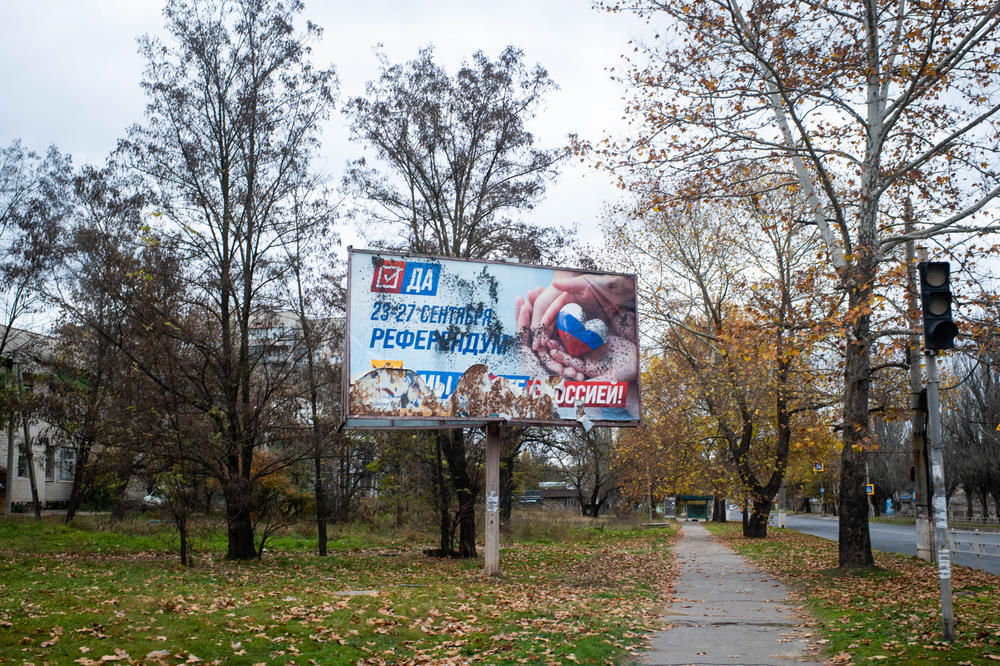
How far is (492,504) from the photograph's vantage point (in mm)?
18922

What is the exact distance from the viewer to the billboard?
18.4 metres

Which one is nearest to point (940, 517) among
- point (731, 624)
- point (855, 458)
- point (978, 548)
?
point (731, 624)

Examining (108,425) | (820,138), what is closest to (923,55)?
(820,138)

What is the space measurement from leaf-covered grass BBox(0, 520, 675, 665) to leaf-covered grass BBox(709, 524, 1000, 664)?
105 inches

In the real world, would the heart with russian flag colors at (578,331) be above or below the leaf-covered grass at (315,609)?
above

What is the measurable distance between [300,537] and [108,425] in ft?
44.2

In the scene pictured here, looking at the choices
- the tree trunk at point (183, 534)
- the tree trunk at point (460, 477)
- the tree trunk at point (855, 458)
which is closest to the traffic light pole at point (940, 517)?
the tree trunk at point (855, 458)

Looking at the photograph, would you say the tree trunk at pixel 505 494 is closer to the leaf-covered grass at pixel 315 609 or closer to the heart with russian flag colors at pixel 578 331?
the leaf-covered grass at pixel 315 609

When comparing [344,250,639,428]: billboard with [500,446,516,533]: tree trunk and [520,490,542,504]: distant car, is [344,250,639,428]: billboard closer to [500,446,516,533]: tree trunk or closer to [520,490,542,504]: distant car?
[500,446,516,533]: tree trunk

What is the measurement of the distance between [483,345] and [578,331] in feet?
7.96

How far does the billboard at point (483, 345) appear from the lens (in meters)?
18.4

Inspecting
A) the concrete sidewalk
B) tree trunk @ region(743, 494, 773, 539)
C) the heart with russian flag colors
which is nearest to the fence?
the concrete sidewalk

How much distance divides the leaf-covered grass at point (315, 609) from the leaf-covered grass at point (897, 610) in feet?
8.73

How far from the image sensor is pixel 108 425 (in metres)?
21.3
